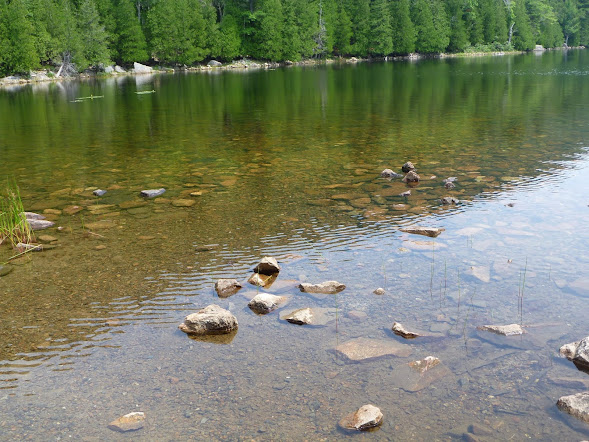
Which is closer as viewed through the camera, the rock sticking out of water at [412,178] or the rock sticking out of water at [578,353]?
the rock sticking out of water at [578,353]

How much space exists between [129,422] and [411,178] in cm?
988

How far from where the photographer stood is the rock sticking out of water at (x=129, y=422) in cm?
488

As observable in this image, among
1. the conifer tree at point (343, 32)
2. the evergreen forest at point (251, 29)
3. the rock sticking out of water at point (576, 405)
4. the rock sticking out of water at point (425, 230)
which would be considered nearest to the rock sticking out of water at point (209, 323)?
the rock sticking out of water at point (576, 405)

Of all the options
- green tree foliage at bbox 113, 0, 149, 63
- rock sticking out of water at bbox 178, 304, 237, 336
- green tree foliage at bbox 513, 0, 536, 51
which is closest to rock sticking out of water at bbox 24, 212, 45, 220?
rock sticking out of water at bbox 178, 304, 237, 336

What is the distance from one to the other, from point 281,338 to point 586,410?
3.26 m

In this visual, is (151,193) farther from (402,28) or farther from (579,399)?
(402,28)

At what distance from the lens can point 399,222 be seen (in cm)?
1050

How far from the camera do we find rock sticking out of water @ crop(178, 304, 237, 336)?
21.4 feet

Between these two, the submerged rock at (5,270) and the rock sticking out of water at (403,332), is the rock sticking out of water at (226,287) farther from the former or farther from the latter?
the submerged rock at (5,270)

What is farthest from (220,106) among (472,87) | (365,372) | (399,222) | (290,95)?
(365,372)

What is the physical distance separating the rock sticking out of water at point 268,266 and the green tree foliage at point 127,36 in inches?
3436

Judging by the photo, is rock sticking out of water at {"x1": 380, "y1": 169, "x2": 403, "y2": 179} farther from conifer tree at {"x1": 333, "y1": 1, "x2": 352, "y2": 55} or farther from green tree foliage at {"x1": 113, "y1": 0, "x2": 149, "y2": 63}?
conifer tree at {"x1": 333, "y1": 1, "x2": 352, "y2": 55}

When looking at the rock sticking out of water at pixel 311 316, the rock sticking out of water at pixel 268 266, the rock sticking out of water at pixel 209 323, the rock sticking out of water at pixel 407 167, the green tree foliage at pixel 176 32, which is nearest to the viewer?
the rock sticking out of water at pixel 209 323

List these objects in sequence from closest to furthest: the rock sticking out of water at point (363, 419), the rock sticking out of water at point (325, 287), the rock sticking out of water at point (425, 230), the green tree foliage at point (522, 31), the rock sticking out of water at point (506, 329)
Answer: the rock sticking out of water at point (363, 419) < the rock sticking out of water at point (506, 329) < the rock sticking out of water at point (325, 287) < the rock sticking out of water at point (425, 230) < the green tree foliage at point (522, 31)
